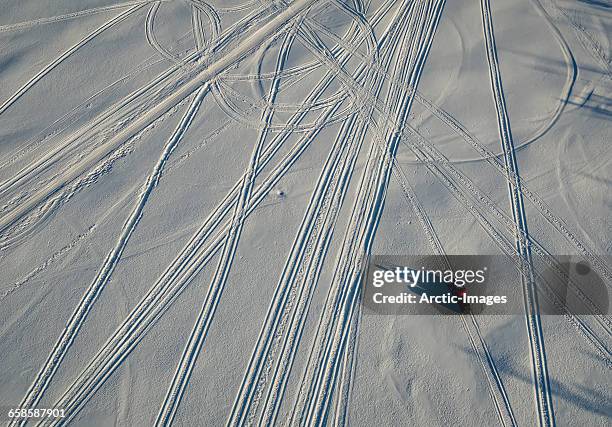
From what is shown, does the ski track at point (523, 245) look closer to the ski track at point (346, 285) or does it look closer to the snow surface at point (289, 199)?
→ the snow surface at point (289, 199)

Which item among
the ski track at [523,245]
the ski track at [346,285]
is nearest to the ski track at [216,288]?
the ski track at [346,285]

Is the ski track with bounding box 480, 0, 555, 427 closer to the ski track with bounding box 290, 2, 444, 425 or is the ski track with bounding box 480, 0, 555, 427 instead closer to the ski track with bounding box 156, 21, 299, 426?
the ski track with bounding box 290, 2, 444, 425

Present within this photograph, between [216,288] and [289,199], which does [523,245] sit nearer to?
[289,199]

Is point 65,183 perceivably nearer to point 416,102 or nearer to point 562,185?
point 416,102

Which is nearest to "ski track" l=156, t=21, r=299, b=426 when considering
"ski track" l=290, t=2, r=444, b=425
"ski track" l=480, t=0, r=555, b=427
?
"ski track" l=290, t=2, r=444, b=425

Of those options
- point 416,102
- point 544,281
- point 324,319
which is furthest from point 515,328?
point 416,102

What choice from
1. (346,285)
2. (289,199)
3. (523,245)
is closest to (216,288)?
(289,199)

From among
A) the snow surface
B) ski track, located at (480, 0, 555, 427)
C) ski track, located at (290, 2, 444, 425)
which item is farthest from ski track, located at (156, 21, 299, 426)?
ski track, located at (480, 0, 555, 427)

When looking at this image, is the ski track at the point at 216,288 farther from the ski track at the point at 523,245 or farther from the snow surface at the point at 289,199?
the ski track at the point at 523,245

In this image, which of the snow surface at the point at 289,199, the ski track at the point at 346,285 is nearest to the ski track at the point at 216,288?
the snow surface at the point at 289,199

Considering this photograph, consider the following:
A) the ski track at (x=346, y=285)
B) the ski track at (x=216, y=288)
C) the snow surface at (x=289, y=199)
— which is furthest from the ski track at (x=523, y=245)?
the ski track at (x=216, y=288)

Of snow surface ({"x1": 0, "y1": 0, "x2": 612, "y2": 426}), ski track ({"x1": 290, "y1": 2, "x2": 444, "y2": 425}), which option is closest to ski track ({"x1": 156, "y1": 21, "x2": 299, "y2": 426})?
snow surface ({"x1": 0, "y1": 0, "x2": 612, "y2": 426})
